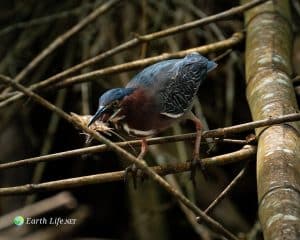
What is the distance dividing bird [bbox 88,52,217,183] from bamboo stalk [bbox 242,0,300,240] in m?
0.20

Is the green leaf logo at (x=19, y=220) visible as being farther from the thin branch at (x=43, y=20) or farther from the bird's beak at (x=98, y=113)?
the thin branch at (x=43, y=20)

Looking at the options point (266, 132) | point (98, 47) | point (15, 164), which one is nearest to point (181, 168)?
point (266, 132)

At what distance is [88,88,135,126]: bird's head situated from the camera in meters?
1.71

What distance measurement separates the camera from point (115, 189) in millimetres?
3564

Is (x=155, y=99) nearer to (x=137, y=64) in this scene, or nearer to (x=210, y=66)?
(x=137, y=64)

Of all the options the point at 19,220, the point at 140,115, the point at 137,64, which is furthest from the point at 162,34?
the point at 19,220

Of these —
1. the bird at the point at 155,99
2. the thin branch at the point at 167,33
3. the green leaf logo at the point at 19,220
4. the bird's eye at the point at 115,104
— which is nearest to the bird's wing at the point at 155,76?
the bird at the point at 155,99

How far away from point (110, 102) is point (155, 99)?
0.29 meters

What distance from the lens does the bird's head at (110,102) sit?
5.61 feet

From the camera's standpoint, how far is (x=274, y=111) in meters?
1.93

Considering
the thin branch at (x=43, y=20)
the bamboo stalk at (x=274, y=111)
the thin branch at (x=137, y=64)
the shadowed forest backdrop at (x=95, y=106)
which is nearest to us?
the bamboo stalk at (x=274, y=111)

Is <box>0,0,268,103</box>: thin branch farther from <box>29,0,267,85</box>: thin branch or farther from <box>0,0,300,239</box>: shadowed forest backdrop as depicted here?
<box>0,0,300,239</box>: shadowed forest backdrop

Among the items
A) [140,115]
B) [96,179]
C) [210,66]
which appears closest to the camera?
[96,179]

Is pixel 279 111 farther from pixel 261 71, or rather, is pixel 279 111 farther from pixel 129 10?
pixel 129 10
